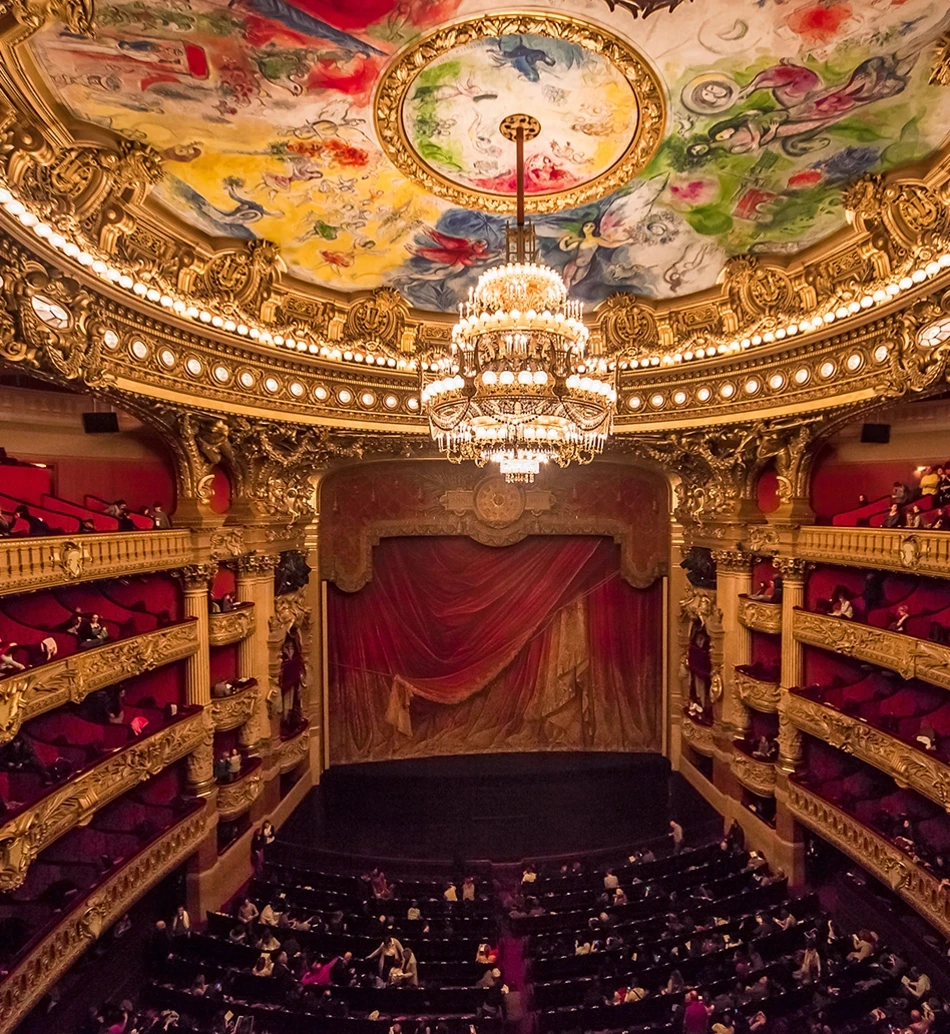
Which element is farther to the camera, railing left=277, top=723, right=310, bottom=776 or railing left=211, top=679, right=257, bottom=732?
railing left=277, top=723, right=310, bottom=776

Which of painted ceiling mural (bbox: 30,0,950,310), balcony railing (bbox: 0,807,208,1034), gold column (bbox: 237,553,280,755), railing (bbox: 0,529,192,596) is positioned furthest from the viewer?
gold column (bbox: 237,553,280,755)

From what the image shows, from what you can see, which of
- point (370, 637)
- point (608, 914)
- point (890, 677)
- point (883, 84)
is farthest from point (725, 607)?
point (883, 84)

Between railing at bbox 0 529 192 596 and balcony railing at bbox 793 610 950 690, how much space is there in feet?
32.1

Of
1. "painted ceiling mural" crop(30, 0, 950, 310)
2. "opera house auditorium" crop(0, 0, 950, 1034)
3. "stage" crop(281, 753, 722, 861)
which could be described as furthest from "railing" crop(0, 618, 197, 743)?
"painted ceiling mural" crop(30, 0, 950, 310)

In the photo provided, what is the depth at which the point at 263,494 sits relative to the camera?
36.4ft

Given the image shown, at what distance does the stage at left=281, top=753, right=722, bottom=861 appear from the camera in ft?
36.8

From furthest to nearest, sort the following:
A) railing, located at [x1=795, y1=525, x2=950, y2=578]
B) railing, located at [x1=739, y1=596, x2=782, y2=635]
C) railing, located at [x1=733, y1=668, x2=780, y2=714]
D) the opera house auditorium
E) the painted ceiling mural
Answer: railing, located at [x1=739, y1=596, x2=782, y2=635]
railing, located at [x1=733, y1=668, x2=780, y2=714]
railing, located at [x1=795, y1=525, x2=950, y2=578]
the opera house auditorium
the painted ceiling mural

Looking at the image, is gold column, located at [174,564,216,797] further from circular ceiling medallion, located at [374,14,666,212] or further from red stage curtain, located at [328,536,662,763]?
circular ceiling medallion, located at [374,14,666,212]

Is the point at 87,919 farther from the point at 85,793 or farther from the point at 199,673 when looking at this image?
the point at 199,673

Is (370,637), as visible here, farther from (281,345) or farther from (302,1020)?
(302,1020)

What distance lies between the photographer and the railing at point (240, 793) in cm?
1007

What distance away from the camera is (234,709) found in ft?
34.1

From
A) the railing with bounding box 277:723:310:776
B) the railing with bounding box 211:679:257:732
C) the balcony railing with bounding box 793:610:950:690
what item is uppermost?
the balcony railing with bounding box 793:610:950:690

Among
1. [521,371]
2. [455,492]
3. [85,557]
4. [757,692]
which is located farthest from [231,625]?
[757,692]
